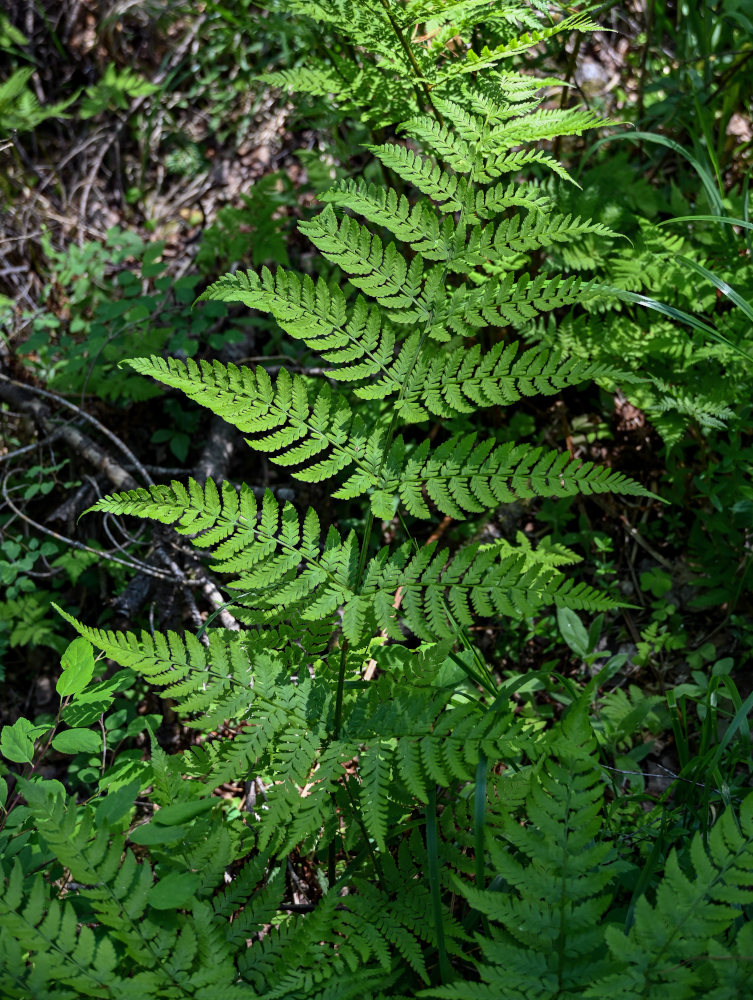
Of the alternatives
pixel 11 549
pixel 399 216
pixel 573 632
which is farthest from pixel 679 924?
pixel 11 549

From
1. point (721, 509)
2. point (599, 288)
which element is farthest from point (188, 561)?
point (721, 509)

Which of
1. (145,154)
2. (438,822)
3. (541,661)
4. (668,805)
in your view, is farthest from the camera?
(145,154)

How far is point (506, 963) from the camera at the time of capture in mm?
1412

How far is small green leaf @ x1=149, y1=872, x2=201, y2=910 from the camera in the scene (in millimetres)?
1455

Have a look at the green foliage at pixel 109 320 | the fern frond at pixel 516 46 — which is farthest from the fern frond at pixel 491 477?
the green foliage at pixel 109 320

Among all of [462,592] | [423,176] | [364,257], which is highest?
[423,176]

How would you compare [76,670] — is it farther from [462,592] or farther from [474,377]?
[474,377]

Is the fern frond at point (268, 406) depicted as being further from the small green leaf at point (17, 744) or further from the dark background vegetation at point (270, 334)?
the dark background vegetation at point (270, 334)

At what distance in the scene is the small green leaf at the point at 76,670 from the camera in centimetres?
198

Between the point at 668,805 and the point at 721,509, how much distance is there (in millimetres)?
→ 1060

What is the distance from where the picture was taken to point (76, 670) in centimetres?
199

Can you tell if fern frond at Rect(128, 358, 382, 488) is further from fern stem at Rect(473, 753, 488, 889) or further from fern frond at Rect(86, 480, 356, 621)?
fern stem at Rect(473, 753, 488, 889)

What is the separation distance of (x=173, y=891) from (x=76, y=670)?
74 cm

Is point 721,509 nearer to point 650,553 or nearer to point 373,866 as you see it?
point 650,553
